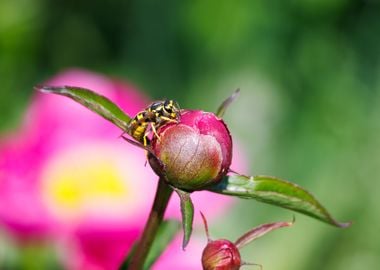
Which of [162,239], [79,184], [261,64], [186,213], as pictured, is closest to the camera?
[186,213]

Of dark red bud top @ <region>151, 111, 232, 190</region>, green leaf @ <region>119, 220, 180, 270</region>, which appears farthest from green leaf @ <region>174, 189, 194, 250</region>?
green leaf @ <region>119, 220, 180, 270</region>

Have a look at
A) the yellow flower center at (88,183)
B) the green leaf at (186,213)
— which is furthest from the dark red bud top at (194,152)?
the yellow flower center at (88,183)

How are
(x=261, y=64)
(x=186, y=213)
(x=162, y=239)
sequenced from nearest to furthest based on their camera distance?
1. (x=186, y=213)
2. (x=162, y=239)
3. (x=261, y=64)

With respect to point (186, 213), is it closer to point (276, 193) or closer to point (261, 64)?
point (276, 193)

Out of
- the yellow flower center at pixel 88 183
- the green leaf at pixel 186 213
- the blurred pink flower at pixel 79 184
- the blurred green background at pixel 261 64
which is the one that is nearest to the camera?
the green leaf at pixel 186 213

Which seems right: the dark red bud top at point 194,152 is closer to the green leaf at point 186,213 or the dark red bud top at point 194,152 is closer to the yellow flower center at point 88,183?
the green leaf at point 186,213

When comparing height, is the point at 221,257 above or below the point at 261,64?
above

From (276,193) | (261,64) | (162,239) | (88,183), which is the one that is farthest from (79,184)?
(261,64)
